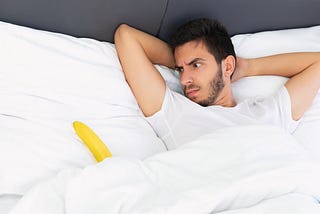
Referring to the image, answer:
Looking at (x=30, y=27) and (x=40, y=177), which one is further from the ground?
(x=30, y=27)

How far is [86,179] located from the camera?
3.17ft

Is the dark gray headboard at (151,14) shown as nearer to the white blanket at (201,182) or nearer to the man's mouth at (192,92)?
the man's mouth at (192,92)

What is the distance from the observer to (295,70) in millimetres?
1505

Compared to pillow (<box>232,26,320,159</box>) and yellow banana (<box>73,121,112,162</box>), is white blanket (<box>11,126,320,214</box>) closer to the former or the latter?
yellow banana (<box>73,121,112,162</box>)

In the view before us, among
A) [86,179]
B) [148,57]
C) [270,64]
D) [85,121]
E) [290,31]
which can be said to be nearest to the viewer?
[86,179]

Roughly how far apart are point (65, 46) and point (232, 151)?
56 cm

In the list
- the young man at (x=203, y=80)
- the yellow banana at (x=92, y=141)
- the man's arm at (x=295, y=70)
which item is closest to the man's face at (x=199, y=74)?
the young man at (x=203, y=80)

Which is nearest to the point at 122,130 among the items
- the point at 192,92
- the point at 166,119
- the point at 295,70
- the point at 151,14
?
the point at 166,119

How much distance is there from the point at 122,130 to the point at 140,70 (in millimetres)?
181

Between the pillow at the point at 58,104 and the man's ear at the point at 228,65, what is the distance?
0.30m

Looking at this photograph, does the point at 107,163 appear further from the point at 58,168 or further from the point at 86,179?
the point at 58,168

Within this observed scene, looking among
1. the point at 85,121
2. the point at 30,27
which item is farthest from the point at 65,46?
the point at 85,121

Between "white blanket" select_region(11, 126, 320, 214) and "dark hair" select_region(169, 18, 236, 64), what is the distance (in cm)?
33

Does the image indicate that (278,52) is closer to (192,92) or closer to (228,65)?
(228,65)
